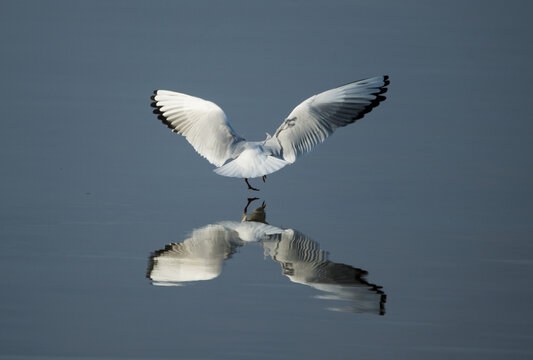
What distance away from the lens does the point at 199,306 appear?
17.3 feet

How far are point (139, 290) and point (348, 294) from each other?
1274 mm

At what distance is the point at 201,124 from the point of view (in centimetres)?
879

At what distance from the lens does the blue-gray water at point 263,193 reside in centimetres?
498

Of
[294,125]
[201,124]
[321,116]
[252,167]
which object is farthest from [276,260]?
[201,124]

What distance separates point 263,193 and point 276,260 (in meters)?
2.25

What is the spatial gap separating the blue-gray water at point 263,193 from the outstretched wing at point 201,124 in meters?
0.33

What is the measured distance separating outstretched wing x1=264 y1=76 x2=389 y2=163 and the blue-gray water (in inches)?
16.3

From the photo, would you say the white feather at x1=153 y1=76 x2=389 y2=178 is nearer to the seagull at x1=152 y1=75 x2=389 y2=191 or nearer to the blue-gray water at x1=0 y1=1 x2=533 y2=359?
the seagull at x1=152 y1=75 x2=389 y2=191

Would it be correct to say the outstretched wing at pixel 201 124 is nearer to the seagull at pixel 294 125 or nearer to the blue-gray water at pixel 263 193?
the seagull at pixel 294 125

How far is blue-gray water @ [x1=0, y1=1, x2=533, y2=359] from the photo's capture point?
498 cm

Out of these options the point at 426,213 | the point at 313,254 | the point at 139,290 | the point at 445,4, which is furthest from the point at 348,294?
the point at 445,4

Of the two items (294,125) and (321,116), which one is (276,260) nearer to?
(294,125)

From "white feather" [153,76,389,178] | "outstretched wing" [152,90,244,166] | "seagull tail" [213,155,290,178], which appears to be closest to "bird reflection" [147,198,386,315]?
"seagull tail" [213,155,290,178]

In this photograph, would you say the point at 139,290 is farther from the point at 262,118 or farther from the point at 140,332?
the point at 262,118
